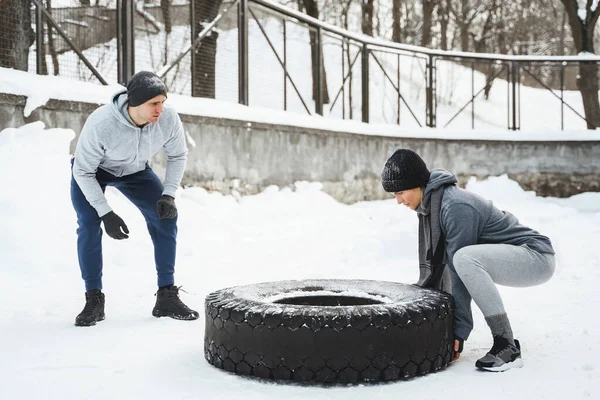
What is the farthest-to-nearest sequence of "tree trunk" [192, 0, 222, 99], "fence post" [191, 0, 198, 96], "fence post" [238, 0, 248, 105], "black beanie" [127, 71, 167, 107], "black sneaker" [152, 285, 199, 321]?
"fence post" [238, 0, 248, 105]
"tree trunk" [192, 0, 222, 99]
"fence post" [191, 0, 198, 96]
"black sneaker" [152, 285, 199, 321]
"black beanie" [127, 71, 167, 107]

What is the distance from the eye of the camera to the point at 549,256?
2998 mm

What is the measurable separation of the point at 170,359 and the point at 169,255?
1005mm

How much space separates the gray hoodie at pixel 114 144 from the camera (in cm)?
355

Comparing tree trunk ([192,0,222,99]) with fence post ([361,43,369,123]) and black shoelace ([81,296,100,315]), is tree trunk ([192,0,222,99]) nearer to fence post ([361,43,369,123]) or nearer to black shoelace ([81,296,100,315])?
fence post ([361,43,369,123])

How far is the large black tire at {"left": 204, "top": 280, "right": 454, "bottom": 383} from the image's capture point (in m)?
2.57

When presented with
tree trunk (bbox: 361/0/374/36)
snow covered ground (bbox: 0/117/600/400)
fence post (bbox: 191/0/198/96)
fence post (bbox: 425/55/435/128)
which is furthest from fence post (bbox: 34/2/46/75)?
tree trunk (bbox: 361/0/374/36)

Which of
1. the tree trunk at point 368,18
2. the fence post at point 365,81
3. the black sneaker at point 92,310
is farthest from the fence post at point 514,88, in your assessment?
the black sneaker at point 92,310

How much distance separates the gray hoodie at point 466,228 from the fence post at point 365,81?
905 centimetres

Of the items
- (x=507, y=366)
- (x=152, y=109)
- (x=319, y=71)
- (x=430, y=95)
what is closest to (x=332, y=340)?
(x=507, y=366)

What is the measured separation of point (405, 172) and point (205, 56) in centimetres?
602

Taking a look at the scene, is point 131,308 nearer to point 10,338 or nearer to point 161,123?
point 10,338

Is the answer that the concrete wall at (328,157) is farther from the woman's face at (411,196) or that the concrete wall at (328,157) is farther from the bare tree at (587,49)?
the woman's face at (411,196)

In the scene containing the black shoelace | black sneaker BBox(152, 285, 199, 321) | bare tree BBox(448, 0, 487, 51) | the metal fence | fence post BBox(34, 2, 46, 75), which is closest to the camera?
the black shoelace

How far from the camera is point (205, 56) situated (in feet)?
27.9
